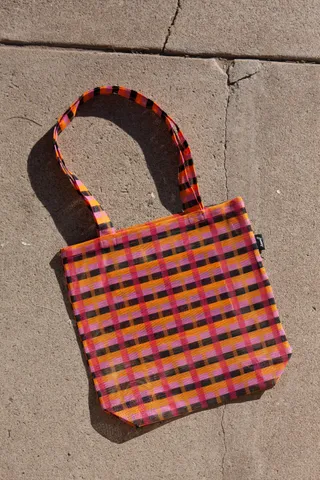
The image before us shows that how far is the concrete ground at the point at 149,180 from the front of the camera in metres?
1.36

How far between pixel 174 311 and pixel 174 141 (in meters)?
0.44

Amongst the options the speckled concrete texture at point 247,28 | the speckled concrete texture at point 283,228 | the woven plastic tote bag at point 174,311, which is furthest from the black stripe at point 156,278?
the speckled concrete texture at point 247,28

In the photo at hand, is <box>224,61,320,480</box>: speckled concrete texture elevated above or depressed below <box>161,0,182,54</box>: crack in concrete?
below

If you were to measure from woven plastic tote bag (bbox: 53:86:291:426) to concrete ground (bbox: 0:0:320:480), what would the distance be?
2.2 inches

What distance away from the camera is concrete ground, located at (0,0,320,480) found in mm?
1363

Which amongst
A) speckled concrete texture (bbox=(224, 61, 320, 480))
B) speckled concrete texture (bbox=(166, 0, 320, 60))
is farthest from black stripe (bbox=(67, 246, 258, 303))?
speckled concrete texture (bbox=(166, 0, 320, 60))

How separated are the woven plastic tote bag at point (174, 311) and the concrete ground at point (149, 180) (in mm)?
56

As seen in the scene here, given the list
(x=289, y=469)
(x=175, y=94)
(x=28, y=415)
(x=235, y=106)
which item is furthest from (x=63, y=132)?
(x=289, y=469)

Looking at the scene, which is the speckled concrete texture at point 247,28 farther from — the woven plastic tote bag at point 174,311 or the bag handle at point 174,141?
the woven plastic tote bag at point 174,311

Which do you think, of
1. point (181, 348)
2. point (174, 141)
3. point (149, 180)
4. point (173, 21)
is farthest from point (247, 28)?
point (181, 348)

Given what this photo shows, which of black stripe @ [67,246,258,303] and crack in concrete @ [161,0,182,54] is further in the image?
crack in concrete @ [161,0,182,54]

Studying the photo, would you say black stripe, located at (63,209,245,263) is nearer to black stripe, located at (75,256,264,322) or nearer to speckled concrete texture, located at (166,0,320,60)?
black stripe, located at (75,256,264,322)

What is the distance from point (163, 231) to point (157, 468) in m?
0.58

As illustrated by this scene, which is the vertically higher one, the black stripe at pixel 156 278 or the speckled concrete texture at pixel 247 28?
the speckled concrete texture at pixel 247 28
